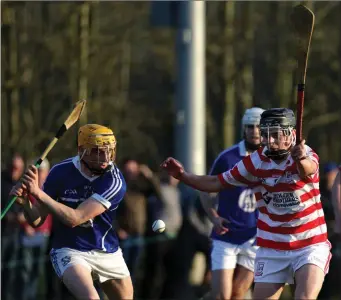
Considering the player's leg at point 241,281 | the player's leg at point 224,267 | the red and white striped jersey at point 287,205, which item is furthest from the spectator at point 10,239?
the red and white striped jersey at point 287,205

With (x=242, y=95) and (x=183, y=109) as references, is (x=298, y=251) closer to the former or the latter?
(x=183, y=109)

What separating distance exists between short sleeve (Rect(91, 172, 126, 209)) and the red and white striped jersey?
1.13m

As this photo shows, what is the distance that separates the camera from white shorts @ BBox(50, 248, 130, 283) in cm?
1052

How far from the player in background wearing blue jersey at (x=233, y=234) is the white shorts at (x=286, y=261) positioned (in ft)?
7.03

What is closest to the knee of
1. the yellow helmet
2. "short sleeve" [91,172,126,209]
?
Answer: "short sleeve" [91,172,126,209]

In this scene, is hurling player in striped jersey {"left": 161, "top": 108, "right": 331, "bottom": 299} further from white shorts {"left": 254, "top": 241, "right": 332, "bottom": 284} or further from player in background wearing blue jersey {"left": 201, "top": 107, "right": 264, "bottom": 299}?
player in background wearing blue jersey {"left": 201, "top": 107, "right": 264, "bottom": 299}

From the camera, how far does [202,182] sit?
34.7ft

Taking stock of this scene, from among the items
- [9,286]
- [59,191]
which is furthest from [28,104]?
[59,191]

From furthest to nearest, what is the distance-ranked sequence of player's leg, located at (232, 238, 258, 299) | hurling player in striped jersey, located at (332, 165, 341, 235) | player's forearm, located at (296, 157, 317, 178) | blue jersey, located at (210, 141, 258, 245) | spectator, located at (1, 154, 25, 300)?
1. spectator, located at (1, 154, 25, 300)
2. player's leg, located at (232, 238, 258, 299)
3. blue jersey, located at (210, 141, 258, 245)
4. hurling player in striped jersey, located at (332, 165, 341, 235)
5. player's forearm, located at (296, 157, 317, 178)

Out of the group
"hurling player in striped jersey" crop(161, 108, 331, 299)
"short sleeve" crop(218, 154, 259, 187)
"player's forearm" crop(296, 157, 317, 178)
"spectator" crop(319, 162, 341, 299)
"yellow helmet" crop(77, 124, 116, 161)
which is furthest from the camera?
"spectator" crop(319, 162, 341, 299)

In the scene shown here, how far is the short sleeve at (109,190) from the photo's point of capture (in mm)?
10531

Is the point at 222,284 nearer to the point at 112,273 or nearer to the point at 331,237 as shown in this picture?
the point at 112,273

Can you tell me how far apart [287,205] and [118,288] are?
161cm

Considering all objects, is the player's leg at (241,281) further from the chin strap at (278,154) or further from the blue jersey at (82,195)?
the chin strap at (278,154)
